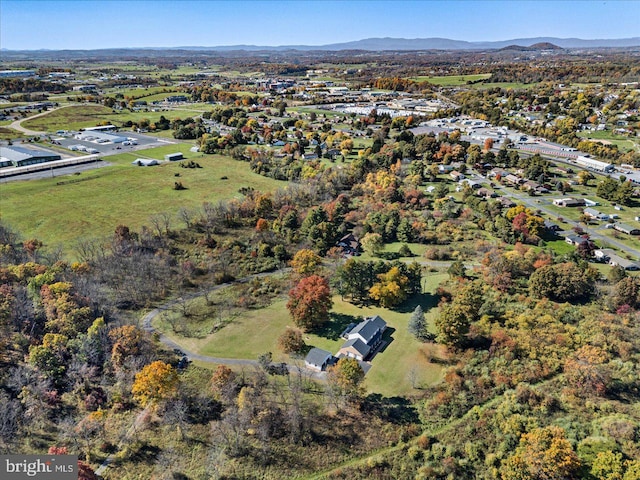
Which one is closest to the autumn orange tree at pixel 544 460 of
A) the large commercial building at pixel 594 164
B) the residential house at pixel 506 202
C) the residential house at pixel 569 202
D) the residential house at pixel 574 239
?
the residential house at pixel 574 239

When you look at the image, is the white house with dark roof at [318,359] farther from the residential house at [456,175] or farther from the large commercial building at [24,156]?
the large commercial building at [24,156]

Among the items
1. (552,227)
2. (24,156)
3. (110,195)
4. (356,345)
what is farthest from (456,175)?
(24,156)

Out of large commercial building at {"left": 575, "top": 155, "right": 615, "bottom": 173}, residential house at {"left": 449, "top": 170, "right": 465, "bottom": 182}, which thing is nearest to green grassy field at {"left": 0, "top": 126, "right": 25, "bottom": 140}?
residential house at {"left": 449, "top": 170, "right": 465, "bottom": 182}

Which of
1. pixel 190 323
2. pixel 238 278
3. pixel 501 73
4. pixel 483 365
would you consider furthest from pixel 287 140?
pixel 501 73

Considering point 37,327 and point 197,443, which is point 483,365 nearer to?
point 197,443

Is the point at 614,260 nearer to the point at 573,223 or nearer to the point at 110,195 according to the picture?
the point at 573,223

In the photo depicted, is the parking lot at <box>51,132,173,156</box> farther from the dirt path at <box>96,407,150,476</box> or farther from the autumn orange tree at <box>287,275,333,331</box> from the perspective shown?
the dirt path at <box>96,407,150,476</box>
